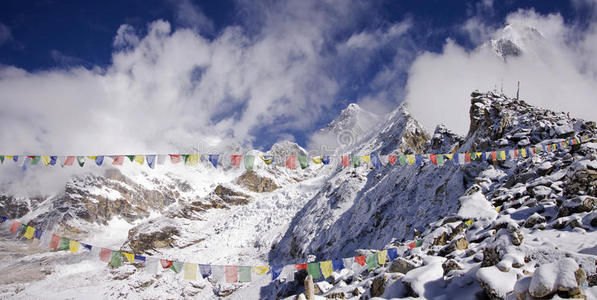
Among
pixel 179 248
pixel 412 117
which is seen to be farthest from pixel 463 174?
pixel 179 248

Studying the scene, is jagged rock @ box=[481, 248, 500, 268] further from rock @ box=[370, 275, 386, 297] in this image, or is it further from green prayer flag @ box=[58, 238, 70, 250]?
green prayer flag @ box=[58, 238, 70, 250]

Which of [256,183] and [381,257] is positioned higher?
[256,183]

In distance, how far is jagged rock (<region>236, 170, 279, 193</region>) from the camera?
191 metres

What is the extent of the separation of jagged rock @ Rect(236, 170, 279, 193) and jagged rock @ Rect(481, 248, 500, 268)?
186 metres

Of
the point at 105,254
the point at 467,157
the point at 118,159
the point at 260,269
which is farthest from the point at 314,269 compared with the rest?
the point at 467,157

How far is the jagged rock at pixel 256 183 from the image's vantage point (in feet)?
627

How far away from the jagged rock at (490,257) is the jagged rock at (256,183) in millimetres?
185999

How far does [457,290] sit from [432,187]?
76.8ft

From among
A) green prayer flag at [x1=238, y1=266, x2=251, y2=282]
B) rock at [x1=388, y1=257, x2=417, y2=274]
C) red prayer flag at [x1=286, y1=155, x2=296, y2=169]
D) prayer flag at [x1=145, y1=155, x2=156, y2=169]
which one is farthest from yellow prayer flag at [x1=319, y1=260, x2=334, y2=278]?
prayer flag at [x1=145, y1=155, x2=156, y2=169]

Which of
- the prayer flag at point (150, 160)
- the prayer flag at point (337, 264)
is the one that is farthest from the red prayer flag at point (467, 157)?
the prayer flag at point (150, 160)

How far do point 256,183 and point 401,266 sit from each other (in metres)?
187

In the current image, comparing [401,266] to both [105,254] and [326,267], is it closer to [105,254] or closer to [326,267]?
[326,267]

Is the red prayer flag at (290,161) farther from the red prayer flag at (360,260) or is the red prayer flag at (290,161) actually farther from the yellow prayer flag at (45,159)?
the yellow prayer flag at (45,159)

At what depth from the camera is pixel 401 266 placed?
973 cm
